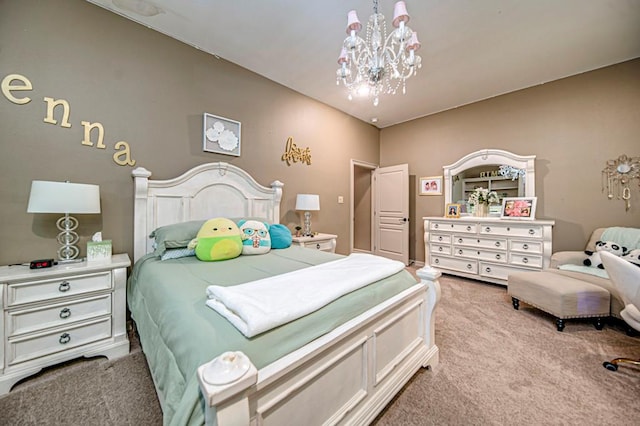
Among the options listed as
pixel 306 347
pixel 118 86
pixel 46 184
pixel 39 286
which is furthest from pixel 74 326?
pixel 118 86

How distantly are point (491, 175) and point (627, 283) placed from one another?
99.5 inches

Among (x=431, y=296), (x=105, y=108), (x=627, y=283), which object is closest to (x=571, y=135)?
(x=627, y=283)

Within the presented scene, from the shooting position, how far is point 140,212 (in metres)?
2.15

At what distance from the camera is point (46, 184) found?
1579 mm

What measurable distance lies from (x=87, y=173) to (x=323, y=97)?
2.96 metres

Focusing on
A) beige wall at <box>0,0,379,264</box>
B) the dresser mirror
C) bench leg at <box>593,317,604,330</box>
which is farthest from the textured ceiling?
bench leg at <box>593,317,604,330</box>

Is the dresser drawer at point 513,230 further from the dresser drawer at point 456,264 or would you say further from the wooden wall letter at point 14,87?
the wooden wall letter at point 14,87

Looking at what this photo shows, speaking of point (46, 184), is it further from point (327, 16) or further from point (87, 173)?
point (327, 16)

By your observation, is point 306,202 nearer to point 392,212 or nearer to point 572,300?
point 392,212

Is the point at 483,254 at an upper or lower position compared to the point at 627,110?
lower

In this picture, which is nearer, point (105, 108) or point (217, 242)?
point (217, 242)

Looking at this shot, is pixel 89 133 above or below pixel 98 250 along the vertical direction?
above

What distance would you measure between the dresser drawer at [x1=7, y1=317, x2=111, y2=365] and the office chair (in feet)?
11.1

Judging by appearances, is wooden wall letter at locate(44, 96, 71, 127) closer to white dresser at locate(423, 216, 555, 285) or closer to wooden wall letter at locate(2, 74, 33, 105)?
wooden wall letter at locate(2, 74, 33, 105)
